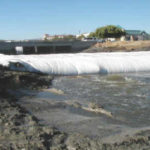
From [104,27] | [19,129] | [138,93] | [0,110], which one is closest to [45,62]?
[138,93]

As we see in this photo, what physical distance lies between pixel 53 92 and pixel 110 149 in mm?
5630

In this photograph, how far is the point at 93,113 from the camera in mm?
6750

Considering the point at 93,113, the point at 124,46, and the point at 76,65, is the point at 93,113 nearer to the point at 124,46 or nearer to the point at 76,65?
the point at 76,65

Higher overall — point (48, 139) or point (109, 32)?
point (109, 32)

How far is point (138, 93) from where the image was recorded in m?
9.54

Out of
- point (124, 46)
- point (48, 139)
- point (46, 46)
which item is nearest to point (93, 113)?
point (48, 139)

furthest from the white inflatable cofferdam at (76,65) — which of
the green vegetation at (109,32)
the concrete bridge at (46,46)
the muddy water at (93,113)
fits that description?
the green vegetation at (109,32)

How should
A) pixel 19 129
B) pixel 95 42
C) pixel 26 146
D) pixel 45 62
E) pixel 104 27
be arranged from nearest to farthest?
pixel 26 146, pixel 19 129, pixel 45 62, pixel 95 42, pixel 104 27

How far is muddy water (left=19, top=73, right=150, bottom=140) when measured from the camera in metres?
5.53

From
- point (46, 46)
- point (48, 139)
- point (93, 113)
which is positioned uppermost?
point (46, 46)

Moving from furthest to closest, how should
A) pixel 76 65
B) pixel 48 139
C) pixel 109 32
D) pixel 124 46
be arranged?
pixel 109 32 < pixel 124 46 < pixel 76 65 < pixel 48 139

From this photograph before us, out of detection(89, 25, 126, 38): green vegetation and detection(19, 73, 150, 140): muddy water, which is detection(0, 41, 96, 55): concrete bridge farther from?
detection(19, 73, 150, 140): muddy water

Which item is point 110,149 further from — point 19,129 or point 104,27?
point 104,27

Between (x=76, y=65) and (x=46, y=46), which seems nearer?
(x=76, y=65)
